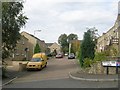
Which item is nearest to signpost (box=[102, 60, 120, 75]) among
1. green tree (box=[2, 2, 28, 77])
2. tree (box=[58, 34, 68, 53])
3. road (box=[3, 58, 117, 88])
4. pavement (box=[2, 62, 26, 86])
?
road (box=[3, 58, 117, 88])

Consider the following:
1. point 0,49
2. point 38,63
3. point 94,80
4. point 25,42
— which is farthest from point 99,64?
point 25,42

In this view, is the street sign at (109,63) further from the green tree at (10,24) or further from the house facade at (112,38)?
the green tree at (10,24)

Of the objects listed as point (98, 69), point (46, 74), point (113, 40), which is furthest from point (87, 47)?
point (98, 69)

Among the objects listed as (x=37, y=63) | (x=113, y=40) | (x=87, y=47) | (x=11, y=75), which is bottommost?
(x=11, y=75)

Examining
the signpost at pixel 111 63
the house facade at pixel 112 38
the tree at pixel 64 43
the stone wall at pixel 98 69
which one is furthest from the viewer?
the tree at pixel 64 43

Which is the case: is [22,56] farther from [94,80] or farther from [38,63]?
[94,80]

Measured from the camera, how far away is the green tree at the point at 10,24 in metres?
30.3

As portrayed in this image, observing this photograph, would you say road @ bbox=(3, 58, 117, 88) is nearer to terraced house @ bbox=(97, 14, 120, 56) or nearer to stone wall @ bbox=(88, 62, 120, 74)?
stone wall @ bbox=(88, 62, 120, 74)

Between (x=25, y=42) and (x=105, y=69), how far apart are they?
57.1 meters

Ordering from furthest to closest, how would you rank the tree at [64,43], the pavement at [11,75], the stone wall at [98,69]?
1. the tree at [64,43]
2. the stone wall at [98,69]
3. the pavement at [11,75]

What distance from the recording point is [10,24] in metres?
30.9

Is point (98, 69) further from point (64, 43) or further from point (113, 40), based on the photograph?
point (64, 43)

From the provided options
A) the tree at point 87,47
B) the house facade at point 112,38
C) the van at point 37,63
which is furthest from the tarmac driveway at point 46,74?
the house facade at point 112,38

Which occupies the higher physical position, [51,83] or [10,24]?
[10,24]
